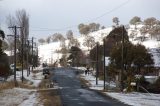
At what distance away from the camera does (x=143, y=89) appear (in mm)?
60969

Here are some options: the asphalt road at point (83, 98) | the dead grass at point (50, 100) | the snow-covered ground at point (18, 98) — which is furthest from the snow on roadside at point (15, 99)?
the asphalt road at point (83, 98)

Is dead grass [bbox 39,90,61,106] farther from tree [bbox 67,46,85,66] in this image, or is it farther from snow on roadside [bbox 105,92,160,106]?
tree [bbox 67,46,85,66]

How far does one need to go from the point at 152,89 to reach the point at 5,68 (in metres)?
24.1

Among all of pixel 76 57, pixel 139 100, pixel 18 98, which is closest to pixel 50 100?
pixel 18 98

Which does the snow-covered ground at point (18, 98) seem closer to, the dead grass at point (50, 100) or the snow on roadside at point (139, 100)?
the dead grass at point (50, 100)

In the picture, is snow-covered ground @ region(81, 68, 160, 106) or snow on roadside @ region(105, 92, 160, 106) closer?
snow on roadside @ region(105, 92, 160, 106)

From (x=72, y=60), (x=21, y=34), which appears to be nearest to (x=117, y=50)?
(x=21, y=34)

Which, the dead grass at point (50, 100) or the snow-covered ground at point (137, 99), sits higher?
the dead grass at point (50, 100)

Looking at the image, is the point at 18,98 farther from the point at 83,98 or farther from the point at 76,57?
the point at 76,57

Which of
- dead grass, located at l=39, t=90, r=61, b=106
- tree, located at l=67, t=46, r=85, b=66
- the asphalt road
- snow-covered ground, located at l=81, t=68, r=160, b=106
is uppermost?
tree, located at l=67, t=46, r=85, b=66

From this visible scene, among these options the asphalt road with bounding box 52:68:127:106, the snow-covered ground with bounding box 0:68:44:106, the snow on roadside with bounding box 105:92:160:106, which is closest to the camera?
the snow-covered ground with bounding box 0:68:44:106

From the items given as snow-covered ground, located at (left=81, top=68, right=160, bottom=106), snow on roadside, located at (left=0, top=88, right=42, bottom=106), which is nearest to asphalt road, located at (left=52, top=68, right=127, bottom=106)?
snow-covered ground, located at (left=81, top=68, right=160, bottom=106)

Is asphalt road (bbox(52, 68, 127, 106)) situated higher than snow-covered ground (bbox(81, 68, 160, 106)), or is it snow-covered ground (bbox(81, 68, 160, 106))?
asphalt road (bbox(52, 68, 127, 106))

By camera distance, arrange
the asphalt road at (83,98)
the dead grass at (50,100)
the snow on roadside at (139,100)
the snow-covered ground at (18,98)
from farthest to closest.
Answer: the snow on roadside at (139,100) < the asphalt road at (83,98) < the snow-covered ground at (18,98) < the dead grass at (50,100)
